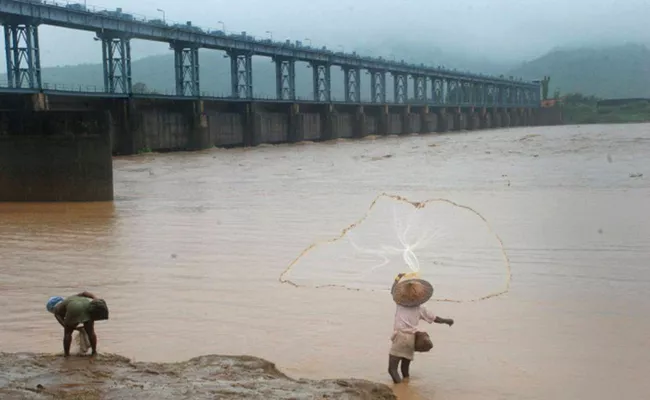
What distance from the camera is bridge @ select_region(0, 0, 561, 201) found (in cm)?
1877

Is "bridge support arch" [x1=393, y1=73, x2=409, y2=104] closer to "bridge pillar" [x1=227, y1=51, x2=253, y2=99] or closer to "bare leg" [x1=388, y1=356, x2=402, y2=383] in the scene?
"bridge pillar" [x1=227, y1=51, x2=253, y2=99]

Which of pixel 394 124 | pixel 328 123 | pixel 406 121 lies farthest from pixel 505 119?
pixel 328 123

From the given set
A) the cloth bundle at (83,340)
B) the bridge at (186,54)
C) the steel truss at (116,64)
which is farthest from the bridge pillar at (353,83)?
the cloth bundle at (83,340)

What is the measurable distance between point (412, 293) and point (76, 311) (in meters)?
2.53

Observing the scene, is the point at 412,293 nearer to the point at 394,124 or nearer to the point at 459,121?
the point at 394,124

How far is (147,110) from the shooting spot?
49.5 meters

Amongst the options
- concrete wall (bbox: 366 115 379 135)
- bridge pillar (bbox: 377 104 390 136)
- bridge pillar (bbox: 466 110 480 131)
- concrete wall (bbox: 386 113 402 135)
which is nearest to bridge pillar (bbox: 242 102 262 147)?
concrete wall (bbox: 366 115 379 135)

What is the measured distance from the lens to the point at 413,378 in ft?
18.0

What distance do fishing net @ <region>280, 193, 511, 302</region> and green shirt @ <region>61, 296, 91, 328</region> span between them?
10.4ft

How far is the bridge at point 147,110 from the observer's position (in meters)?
18.8

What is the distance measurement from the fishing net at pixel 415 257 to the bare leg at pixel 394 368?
2414 mm

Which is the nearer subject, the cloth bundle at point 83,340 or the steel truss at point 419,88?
the cloth bundle at point 83,340

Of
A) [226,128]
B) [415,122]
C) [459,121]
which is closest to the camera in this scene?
Result: [226,128]

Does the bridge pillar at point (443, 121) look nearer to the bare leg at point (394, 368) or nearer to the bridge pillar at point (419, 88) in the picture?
the bridge pillar at point (419, 88)
